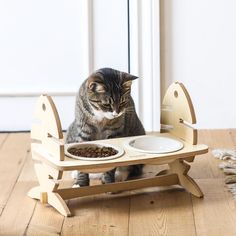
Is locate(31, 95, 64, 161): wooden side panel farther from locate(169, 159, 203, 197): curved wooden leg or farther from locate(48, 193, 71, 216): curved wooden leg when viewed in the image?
locate(169, 159, 203, 197): curved wooden leg

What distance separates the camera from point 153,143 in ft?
6.95

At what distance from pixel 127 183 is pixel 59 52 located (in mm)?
939

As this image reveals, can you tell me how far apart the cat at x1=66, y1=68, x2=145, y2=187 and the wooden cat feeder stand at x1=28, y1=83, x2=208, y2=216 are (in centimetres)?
6

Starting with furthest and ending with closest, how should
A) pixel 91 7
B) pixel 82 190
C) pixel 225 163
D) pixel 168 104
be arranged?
pixel 91 7
pixel 225 163
pixel 168 104
pixel 82 190

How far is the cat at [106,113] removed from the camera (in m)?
2.01

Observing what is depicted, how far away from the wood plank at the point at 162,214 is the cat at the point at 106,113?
0.55 ft

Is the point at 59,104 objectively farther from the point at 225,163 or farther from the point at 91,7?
the point at 225,163

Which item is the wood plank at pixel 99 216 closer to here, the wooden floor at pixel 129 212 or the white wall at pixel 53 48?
the wooden floor at pixel 129 212

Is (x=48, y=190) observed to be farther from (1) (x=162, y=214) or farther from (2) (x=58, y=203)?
(1) (x=162, y=214)

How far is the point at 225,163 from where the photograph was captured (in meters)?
2.35

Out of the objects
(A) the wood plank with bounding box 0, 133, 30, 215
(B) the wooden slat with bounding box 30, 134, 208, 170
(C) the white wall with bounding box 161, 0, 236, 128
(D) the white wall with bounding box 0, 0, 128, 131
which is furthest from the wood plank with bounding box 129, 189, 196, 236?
(D) the white wall with bounding box 0, 0, 128, 131

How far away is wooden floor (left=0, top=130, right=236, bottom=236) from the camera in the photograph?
5.97 ft

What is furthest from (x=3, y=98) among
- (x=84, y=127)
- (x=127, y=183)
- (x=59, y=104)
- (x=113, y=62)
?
(x=127, y=183)

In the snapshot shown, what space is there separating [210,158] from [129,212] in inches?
23.4
